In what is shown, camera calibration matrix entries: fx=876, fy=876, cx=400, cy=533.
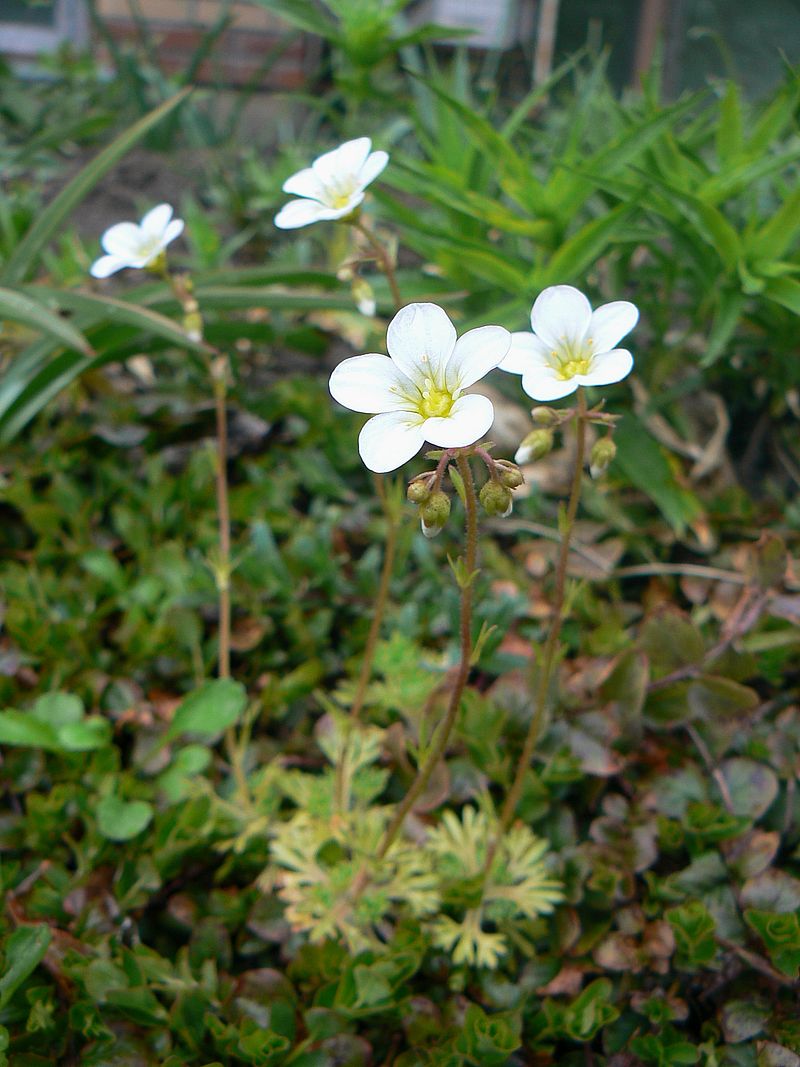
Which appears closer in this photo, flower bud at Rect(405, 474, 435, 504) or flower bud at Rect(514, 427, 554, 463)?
flower bud at Rect(405, 474, 435, 504)

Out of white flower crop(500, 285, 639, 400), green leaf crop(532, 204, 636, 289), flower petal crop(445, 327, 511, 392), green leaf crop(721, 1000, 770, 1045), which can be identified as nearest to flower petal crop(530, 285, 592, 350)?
white flower crop(500, 285, 639, 400)

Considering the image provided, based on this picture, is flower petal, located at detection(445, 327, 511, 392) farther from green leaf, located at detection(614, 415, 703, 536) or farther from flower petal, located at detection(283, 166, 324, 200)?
green leaf, located at detection(614, 415, 703, 536)

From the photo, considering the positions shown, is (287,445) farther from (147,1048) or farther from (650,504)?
(147,1048)

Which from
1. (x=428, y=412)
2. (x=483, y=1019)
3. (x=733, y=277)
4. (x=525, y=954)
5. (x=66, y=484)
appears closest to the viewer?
(x=428, y=412)

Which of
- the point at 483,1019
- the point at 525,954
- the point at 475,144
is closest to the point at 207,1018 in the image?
the point at 483,1019

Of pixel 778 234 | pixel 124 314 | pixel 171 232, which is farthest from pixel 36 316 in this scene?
pixel 778 234

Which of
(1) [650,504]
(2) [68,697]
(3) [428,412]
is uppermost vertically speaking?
(3) [428,412]

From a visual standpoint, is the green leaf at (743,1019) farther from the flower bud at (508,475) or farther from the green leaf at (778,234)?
the green leaf at (778,234)
